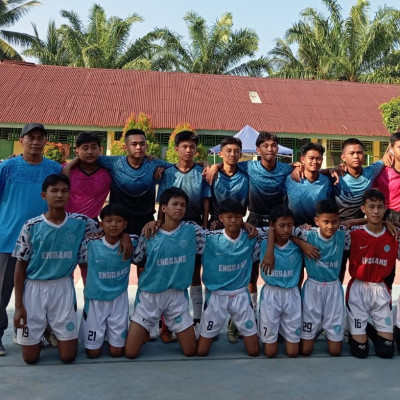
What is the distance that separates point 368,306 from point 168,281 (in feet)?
5.34

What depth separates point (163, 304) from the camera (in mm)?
3738

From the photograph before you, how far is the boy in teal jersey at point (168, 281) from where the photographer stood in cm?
371

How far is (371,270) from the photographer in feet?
12.8

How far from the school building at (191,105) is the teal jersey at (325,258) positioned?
1562 cm

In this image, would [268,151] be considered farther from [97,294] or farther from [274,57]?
[274,57]

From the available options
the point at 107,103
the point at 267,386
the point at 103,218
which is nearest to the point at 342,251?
the point at 267,386

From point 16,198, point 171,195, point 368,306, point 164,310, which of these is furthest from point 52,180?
point 368,306

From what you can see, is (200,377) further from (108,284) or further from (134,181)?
(134,181)

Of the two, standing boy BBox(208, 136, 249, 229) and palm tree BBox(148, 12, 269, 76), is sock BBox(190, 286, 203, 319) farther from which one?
palm tree BBox(148, 12, 269, 76)

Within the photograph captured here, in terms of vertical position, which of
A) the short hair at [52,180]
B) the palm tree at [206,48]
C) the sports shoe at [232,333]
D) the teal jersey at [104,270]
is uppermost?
the palm tree at [206,48]

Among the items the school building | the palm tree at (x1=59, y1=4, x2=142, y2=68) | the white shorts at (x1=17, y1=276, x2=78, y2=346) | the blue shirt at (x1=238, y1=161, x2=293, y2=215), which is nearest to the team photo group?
the white shorts at (x1=17, y1=276, x2=78, y2=346)

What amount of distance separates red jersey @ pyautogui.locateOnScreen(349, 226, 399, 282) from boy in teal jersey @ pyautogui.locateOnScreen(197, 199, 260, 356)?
878 millimetres

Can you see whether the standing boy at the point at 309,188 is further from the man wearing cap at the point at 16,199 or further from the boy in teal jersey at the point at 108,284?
the man wearing cap at the point at 16,199

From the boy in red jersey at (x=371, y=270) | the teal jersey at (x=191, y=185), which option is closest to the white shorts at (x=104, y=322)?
the teal jersey at (x=191, y=185)
